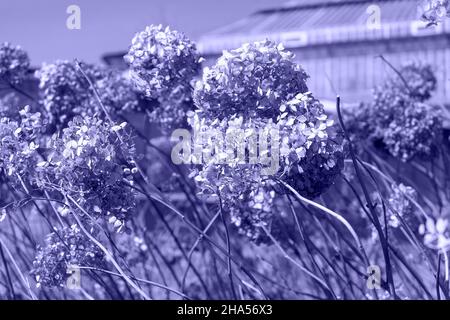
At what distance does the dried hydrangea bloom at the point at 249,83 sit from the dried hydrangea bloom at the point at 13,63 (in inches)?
40.6

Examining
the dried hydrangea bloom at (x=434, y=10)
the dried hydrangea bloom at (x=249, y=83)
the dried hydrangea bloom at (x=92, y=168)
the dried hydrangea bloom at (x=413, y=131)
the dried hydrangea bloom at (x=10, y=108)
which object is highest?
the dried hydrangea bloom at (x=434, y=10)

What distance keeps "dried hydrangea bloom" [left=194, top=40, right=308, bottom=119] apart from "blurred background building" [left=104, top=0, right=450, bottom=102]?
6.37 ft

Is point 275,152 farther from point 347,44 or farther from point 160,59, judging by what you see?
point 347,44

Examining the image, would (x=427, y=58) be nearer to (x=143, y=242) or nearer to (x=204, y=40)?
(x=204, y=40)

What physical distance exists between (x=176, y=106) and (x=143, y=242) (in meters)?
0.68

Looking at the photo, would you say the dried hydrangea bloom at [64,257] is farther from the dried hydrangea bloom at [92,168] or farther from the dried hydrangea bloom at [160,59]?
the dried hydrangea bloom at [160,59]

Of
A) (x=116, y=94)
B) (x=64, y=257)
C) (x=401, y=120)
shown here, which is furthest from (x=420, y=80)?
(x=64, y=257)

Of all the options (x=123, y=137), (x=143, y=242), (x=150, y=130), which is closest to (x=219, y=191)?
(x=123, y=137)

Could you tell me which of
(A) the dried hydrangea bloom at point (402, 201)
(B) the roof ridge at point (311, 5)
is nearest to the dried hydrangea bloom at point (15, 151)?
(A) the dried hydrangea bloom at point (402, 201)

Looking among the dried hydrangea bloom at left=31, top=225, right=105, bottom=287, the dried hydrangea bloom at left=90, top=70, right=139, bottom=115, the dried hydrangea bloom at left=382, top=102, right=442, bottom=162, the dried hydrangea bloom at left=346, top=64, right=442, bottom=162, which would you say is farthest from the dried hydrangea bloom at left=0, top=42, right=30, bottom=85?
the dried hydrangea bloom at left=382, top=102, right=442, bottom=162

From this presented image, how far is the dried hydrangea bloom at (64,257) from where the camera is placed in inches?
77.6

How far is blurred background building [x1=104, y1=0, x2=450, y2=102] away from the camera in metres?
3.61
